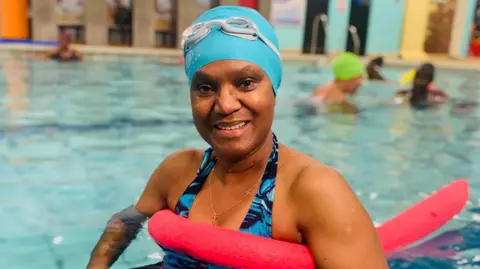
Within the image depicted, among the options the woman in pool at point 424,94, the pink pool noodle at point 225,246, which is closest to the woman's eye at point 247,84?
the pink pool noodle at point 225,246

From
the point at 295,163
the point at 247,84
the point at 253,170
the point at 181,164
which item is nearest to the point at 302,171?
the point at 295,163

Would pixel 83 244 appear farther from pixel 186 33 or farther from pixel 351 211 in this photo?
pixel 351 211

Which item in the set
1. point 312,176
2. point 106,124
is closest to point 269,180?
point 312,176

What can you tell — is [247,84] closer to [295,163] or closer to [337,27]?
[295,163]

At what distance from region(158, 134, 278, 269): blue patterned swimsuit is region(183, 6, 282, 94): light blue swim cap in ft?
A: 0.92

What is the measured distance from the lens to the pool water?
3.52m

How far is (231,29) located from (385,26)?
47.1ft

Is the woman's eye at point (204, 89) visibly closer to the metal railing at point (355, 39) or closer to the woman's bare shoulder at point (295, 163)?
the woman's bare shoulder at point (295, 163)

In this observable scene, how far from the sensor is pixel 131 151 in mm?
5488

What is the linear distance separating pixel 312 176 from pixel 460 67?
40.2 ft

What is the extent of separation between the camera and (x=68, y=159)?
16.7ft

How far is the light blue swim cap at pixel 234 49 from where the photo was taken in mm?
1918

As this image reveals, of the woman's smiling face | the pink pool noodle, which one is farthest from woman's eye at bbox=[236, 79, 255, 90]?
the pink pool noodle

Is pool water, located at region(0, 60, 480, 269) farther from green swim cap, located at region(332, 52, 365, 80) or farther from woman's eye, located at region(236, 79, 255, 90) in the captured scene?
woman's eye, located at region(236, 79, 255, 90)
